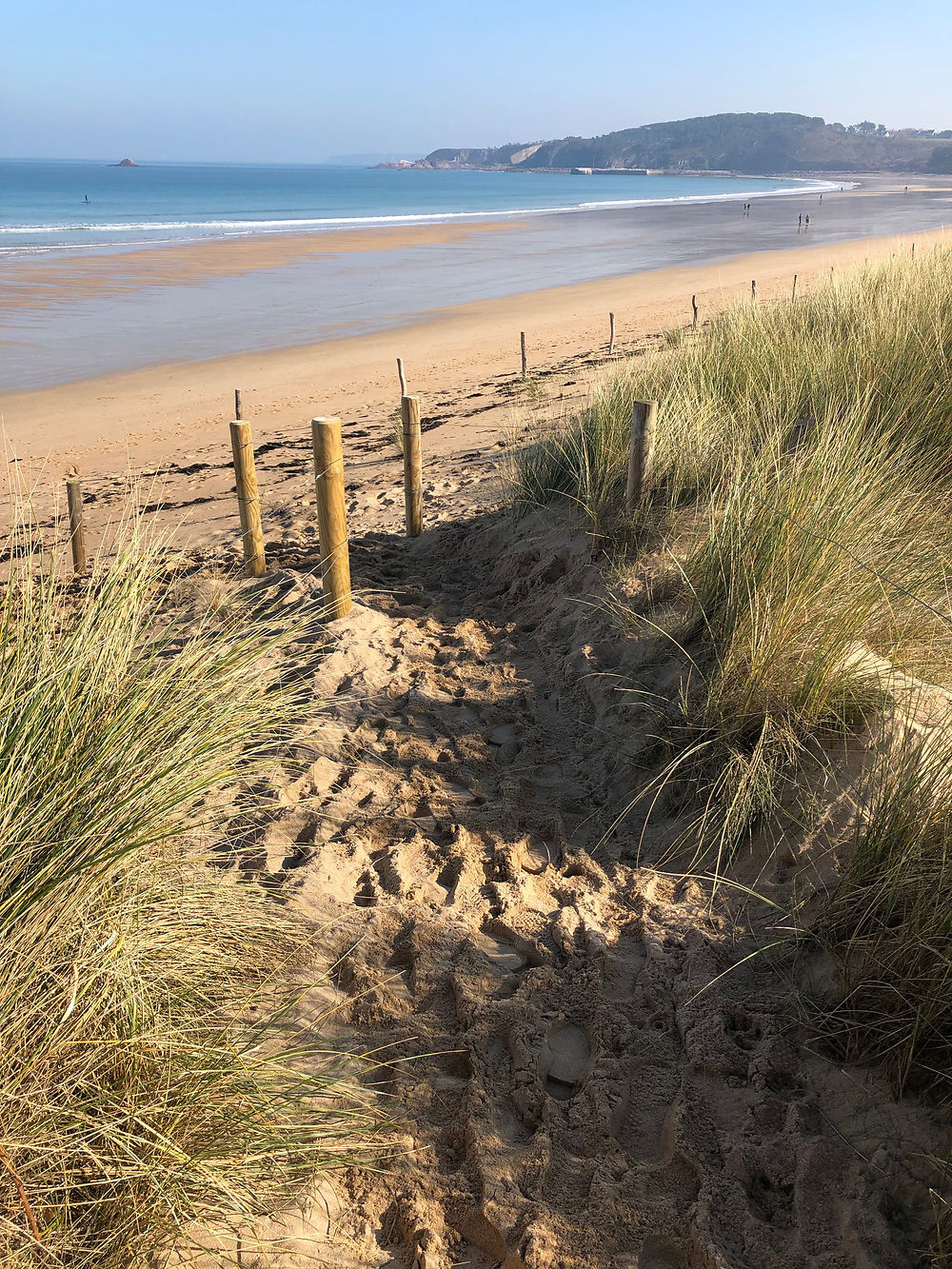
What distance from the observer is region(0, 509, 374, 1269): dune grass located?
5.57 ft

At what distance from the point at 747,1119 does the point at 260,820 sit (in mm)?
2022

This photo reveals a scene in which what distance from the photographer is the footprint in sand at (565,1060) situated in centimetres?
250

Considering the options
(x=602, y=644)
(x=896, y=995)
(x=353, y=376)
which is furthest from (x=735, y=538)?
(x=353, y=376)

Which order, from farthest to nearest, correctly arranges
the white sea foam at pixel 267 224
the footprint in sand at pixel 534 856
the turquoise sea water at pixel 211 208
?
the white sea foam at pixel 267 224, the turquoise sea water at pixel 211 208, the footprint in sand at pixel 534 856

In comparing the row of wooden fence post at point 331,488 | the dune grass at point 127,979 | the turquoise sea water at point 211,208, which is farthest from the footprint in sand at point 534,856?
the turquoise sea water at point 211,208

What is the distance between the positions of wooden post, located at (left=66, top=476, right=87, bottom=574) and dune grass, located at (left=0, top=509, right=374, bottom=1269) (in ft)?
11.3

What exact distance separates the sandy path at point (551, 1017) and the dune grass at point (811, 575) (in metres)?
0.28

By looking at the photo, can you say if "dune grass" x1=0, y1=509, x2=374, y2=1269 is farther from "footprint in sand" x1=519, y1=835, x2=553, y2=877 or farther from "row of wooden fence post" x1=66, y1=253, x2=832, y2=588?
"row of wooden fence post" x1=66, y1=253, x2=832, y2=588

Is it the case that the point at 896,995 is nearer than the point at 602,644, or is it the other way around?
the point at 896,995

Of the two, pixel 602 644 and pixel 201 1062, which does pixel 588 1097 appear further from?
pixel 602 644

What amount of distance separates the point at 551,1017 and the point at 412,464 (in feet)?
14.9

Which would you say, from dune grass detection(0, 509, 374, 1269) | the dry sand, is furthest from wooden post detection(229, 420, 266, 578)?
dune grass detection(0, 509, 374, 1269)

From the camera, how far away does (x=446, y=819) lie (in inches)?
143

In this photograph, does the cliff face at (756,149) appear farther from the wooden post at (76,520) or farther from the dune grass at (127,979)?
the dune grass at (127,979)
